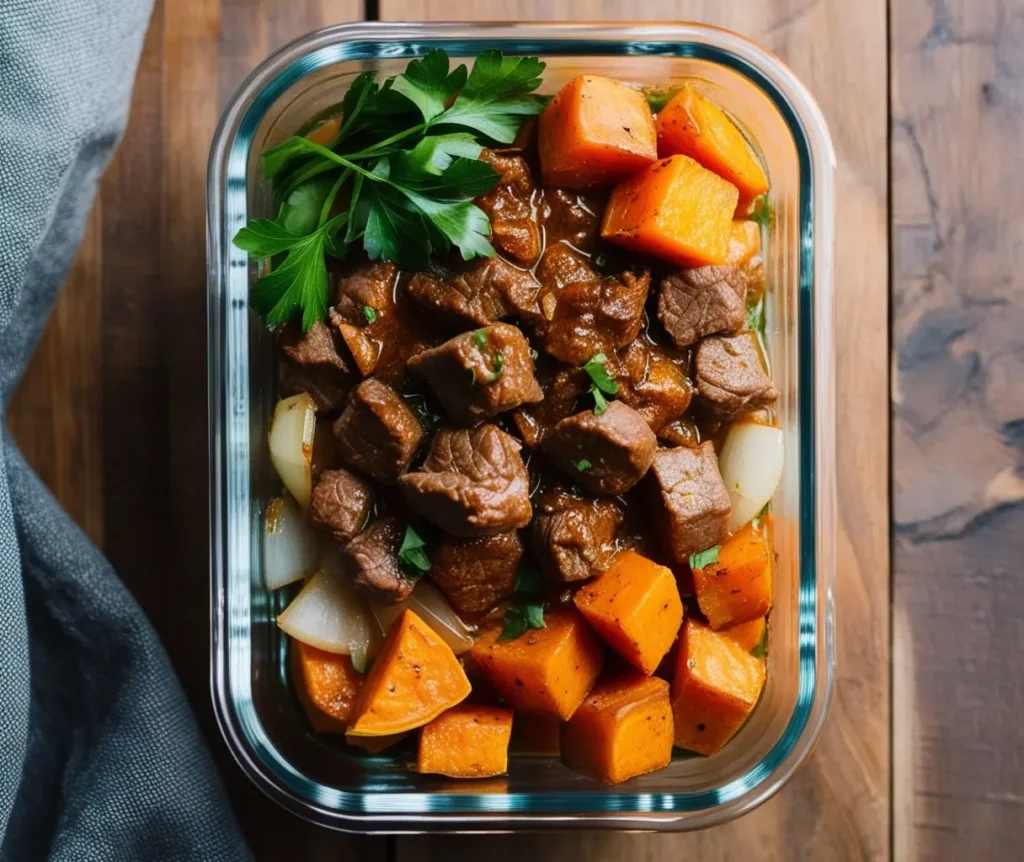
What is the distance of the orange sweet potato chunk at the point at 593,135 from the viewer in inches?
68.2

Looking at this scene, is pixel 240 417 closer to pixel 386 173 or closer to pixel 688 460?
pixel 386 173

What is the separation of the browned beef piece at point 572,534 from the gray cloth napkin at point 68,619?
0.74 meters

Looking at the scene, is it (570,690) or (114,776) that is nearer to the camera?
(570,690)

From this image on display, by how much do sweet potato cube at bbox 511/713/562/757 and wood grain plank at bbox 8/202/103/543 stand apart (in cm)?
87

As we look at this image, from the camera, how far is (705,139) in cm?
182

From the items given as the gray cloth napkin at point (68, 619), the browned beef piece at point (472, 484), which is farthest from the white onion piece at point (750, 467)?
the gray cloth napkin at point (68, 619)

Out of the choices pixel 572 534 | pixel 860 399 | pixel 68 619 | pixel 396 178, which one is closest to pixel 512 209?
pixel 396 178

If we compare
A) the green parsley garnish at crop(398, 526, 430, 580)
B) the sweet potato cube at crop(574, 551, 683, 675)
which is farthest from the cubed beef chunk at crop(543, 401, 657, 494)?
the green parsley garnish at crop(398, 526, 430, 580)

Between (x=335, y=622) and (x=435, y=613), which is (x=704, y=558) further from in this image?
(x=335, y=622)

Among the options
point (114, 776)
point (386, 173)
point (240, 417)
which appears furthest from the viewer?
point (114, 776)

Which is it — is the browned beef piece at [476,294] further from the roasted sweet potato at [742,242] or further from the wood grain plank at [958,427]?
the wood grain plank at [958,427]

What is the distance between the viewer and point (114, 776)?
78.0 inches

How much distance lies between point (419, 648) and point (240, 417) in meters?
0.49

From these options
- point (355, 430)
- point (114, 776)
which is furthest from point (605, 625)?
point (114, 776)
